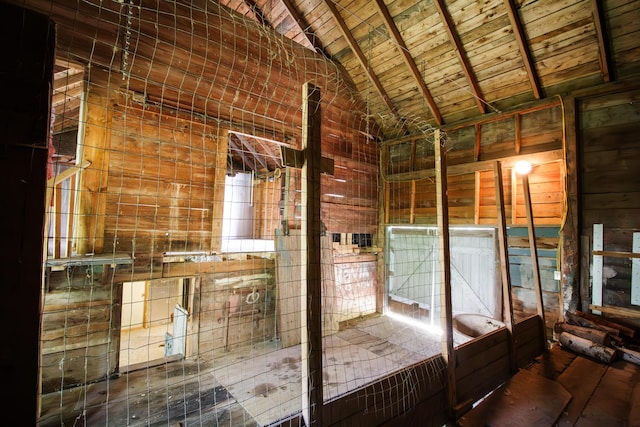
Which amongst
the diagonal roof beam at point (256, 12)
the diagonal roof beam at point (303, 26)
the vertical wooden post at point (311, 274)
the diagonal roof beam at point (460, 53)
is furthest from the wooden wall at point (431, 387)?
the diagonal roof beam at point (256, 12)

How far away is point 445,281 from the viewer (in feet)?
8.65

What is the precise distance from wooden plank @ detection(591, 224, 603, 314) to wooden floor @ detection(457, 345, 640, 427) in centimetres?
81

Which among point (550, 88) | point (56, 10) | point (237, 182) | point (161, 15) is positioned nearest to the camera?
point (56, 10)

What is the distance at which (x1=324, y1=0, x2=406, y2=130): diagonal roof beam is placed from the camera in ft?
14.1

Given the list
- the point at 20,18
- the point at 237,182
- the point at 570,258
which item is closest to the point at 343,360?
the point at 570,258

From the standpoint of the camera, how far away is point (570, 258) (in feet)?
12.5

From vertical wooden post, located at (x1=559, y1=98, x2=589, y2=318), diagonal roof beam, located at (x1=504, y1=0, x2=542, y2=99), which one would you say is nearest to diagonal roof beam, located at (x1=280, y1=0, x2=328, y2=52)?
diagonal roof beam, located at (x1=504, y1=0, x2=542, y2=99)

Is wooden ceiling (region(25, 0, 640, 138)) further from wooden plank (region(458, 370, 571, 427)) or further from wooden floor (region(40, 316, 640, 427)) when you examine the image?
wooden plank (region(458, 370, 571, 427))

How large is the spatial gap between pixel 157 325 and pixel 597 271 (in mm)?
8446

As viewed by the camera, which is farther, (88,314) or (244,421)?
(88,314)

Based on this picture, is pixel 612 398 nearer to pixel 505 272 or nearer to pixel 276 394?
pixel 505 272

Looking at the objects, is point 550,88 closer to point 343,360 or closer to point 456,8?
point 456,8

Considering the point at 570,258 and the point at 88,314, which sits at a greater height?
the point at 570,258

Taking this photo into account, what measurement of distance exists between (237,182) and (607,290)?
7776mm
